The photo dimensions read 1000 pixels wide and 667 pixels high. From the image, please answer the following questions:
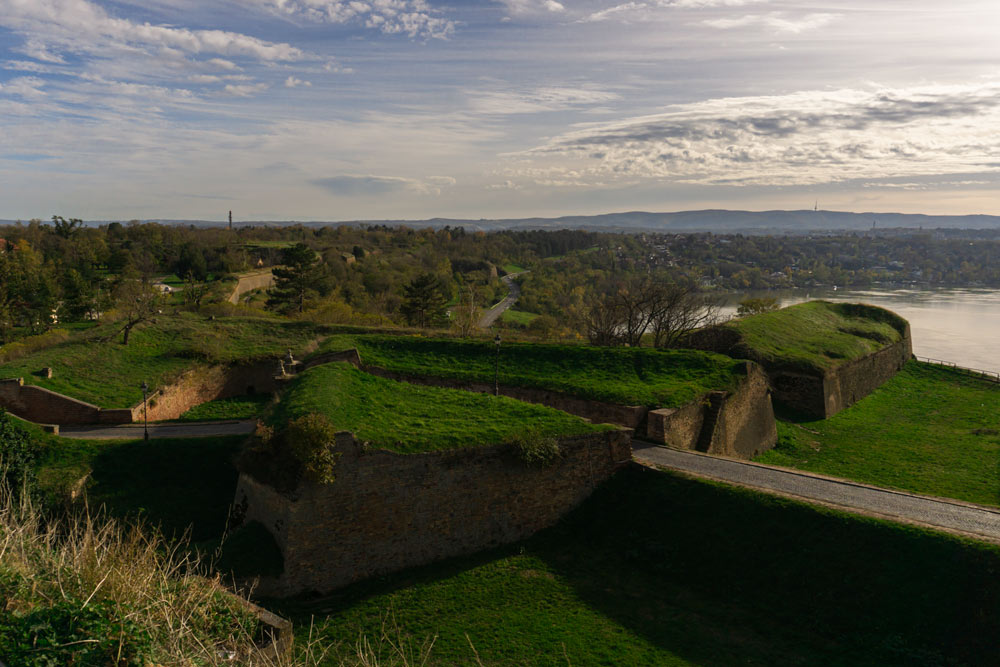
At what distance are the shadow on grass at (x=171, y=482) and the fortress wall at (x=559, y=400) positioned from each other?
6.21 metres

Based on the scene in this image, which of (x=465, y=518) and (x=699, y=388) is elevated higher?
(x=699, y=388)

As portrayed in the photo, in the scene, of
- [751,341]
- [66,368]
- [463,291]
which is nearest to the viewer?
[66,368]

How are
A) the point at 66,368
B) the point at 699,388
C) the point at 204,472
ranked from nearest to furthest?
1. the point at 204,472
2. the point at 699,388
3. the point at 66,368

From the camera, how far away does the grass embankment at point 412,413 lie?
43.5ft

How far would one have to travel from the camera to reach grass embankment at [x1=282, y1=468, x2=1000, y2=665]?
391 inches

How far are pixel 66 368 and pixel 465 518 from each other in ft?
55.3

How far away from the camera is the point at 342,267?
2319 inches

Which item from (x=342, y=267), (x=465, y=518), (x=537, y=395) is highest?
(x=342, y=267)

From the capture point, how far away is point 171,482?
16.0 m

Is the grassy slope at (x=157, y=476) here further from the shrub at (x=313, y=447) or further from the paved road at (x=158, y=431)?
the shrub at (x=313, y=447)

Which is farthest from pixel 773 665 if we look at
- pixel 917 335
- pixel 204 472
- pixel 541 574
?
pixel 917 335

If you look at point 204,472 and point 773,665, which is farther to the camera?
point 204,472

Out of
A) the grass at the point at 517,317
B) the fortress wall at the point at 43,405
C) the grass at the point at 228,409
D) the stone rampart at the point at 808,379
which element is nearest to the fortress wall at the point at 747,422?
the stone rampart at the point at 808,379

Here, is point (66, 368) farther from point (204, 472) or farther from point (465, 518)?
point (465, 518)
